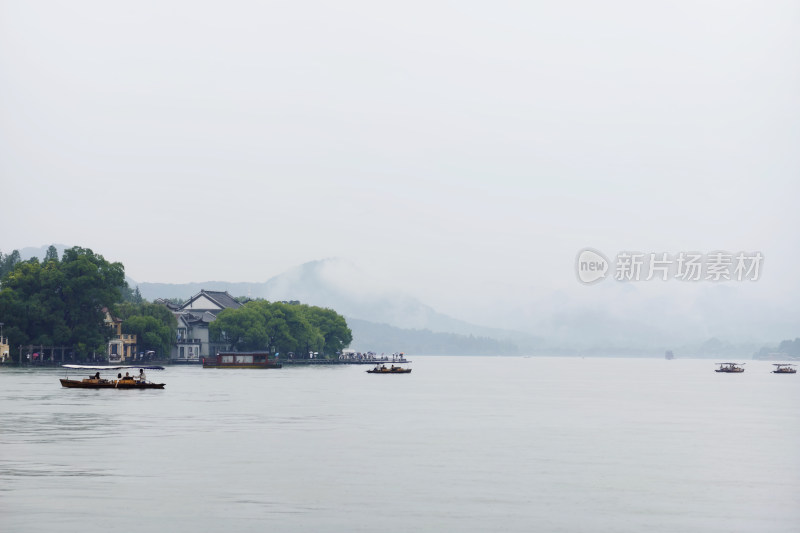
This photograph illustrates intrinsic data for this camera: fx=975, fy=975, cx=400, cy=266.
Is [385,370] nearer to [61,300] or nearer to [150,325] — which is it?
[150,325]

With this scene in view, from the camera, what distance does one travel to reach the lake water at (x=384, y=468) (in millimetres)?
31234

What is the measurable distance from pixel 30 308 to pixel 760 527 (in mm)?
135579

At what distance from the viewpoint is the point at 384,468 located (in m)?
42.8

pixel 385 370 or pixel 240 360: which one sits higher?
pixel 240 360

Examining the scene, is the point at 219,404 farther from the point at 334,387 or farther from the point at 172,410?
the point at 334,387

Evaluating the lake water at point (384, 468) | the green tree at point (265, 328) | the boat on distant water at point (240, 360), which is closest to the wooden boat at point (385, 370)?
the boat on distant water at point (240, 360)

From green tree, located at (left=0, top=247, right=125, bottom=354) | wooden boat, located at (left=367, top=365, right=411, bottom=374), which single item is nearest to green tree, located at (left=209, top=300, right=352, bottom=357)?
wooden boat, located at (left=367, top=365, right=411, bottom=374)

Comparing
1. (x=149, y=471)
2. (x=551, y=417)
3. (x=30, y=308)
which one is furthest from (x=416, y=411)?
(x=30, y=308)

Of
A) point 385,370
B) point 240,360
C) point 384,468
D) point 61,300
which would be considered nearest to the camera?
point 384,468

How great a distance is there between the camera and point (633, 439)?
5812cm

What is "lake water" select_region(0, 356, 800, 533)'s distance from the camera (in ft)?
102

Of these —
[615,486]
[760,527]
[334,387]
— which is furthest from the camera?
[334,387]

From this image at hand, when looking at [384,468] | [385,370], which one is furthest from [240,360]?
[384,468]

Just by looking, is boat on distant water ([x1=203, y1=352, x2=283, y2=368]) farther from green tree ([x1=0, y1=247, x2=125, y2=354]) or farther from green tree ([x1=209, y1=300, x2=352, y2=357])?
green tree ([x1=0, y1=247, x2=125, y2=354])
